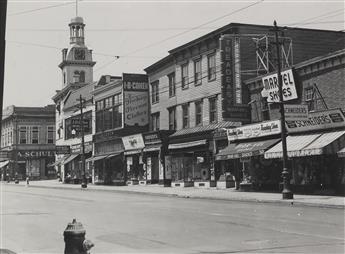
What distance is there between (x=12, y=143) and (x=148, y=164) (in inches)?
1927

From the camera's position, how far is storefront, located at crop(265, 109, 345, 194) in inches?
950

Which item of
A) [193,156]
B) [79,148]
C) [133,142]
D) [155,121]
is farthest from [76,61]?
[193,156]

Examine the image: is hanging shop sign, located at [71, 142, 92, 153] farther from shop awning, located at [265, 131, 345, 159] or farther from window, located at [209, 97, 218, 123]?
shop awning, located at [265, 131, 345, 159]

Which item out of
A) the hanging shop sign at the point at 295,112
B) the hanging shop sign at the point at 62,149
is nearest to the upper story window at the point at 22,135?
the hanging shop sign at the point at 62,149

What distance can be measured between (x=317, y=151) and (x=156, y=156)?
71.8ft

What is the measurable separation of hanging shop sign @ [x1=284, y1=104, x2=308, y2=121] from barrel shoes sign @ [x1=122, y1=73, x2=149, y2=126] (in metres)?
23.7

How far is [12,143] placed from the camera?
8725cm

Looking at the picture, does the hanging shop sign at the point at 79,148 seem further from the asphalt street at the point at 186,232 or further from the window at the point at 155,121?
the asphalt street at the point at 186,232

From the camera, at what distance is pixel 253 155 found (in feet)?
94.2

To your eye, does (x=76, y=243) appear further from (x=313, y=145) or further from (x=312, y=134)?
(x=312, y=134)

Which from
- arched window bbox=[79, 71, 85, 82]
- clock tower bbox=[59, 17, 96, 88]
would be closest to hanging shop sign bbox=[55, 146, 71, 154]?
clock tower bbox=[59, 17, 96, 88]

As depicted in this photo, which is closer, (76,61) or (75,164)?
(75,164)

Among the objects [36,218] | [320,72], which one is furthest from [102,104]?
[36,218]

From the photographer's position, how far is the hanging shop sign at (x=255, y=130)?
93.3ft
